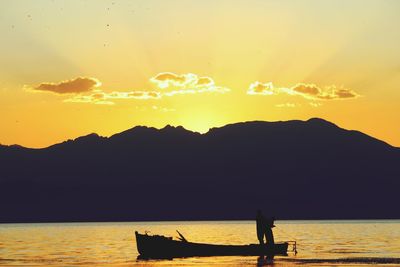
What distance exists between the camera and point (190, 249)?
7725 cm

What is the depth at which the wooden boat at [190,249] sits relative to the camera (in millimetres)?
76562

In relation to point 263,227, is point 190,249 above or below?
below

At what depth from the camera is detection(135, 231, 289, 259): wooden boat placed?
76.6 m

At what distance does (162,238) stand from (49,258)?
11.7m

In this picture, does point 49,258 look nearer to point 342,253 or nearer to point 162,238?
point 162,238

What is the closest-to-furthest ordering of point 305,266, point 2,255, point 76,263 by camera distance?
point 305,266 < point 76,263 < point 2,255

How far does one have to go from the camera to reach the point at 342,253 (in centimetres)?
8369

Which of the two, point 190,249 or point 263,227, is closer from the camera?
point 263,227

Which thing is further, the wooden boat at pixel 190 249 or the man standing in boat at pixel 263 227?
the wooden boat at pixel 190 249

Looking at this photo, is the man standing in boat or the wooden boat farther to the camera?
the wooden boat

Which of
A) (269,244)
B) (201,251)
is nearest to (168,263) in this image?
(201,251)

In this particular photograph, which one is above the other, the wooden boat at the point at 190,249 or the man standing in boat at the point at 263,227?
the man standing in boat at the point at 263,227

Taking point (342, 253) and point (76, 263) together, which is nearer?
point (76, 263)

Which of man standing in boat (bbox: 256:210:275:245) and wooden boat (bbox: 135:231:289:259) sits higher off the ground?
man standing in boat (bbox: 256:210:275:245)
